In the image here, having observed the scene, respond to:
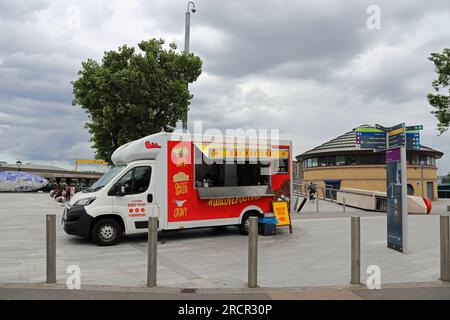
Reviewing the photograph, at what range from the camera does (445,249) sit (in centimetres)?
641

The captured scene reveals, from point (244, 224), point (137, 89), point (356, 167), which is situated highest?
point (137, 89)

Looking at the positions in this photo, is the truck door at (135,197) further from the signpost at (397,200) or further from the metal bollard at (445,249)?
the metal bollard at (445,249)

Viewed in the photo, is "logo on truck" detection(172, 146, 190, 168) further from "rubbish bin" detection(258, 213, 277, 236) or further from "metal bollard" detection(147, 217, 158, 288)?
"metal bollard" detection(147, 217, 158, 288)

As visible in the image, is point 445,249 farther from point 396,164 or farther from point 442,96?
point 442,96

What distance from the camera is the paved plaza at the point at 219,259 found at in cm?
652

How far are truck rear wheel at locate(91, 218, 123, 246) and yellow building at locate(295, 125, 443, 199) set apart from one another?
30738 millimetres

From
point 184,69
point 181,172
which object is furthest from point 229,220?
point 184,69

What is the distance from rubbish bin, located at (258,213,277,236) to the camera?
11555 millimetres

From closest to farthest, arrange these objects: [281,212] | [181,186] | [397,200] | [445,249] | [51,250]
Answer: [51,250] → [445,249] → [397,200] → [181,186] → [281,212]

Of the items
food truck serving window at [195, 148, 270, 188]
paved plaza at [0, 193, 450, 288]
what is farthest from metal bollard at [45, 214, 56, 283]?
food truck serving window at [195, 148, 270, 188]

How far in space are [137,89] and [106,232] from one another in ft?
33.1

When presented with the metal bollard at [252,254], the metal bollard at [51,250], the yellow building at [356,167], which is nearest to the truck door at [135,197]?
the metal bollard at [51,250]

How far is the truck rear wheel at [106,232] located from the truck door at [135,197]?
265 mm

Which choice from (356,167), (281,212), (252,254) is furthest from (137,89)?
(356,167)
